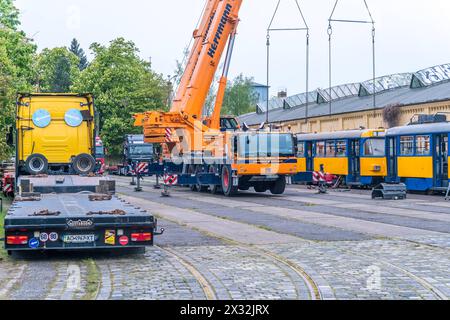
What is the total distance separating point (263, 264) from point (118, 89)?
69782 millimetres

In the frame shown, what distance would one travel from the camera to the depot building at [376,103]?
49.4 m

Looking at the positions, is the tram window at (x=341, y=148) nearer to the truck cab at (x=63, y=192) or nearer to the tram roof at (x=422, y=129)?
the tram roof at (x=422, y=129)

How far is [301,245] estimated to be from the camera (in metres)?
16.0

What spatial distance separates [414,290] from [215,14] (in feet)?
86.5

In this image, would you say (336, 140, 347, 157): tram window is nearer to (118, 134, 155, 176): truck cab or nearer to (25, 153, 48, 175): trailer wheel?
(25, 153, 48, 175): trailer wheel

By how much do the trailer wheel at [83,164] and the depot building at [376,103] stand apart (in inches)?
875

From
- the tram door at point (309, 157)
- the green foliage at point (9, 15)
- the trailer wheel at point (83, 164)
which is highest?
the green foliage at point (9, 15)

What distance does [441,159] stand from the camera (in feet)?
110

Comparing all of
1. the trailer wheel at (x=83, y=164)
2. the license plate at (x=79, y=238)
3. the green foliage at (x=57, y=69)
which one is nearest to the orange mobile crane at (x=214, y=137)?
the trailer wheel at (x=83, y=164)

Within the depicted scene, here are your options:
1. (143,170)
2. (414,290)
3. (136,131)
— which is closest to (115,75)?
(136,131)

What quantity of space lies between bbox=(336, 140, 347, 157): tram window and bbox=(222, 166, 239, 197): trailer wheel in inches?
343

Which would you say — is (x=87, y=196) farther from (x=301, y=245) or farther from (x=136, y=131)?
(x=136, y=131)

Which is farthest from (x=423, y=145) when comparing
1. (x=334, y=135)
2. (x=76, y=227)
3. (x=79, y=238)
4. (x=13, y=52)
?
(x=76, y=227)

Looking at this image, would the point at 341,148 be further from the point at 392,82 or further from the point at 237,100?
the point at 237,100
